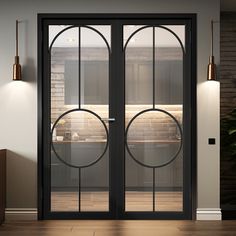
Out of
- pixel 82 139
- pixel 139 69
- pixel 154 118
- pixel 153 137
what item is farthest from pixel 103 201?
pixel 139 69

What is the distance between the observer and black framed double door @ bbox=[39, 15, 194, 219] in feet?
18.2

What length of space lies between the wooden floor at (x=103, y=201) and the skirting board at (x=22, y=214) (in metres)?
0.23

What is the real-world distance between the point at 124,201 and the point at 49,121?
1254 millimetres

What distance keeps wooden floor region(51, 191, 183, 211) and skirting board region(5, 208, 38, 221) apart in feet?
0.75

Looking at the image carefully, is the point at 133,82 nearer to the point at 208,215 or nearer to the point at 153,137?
the point at 153,137

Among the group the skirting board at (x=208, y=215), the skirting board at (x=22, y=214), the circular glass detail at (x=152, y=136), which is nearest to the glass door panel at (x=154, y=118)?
the circular glass detail at (x=152, y=136)

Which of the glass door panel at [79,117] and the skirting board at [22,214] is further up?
the glass door panel at [79,117]

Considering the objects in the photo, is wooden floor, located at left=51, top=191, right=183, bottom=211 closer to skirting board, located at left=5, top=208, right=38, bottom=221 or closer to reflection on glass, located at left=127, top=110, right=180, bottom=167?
skirting board, located at left=5, top=208, right=38, bottom=221

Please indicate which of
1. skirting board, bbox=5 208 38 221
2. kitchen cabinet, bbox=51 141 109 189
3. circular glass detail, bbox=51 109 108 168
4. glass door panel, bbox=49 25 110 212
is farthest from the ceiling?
skirting board, bbox=5 208 38 221

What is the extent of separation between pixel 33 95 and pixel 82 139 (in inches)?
29.6

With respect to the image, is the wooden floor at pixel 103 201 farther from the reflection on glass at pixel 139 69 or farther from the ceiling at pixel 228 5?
the ceiling at pixel 228 5

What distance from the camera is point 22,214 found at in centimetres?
553

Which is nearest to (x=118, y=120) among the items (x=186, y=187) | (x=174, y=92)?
(x=174, y=92)

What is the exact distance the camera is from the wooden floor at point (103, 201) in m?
5.55
